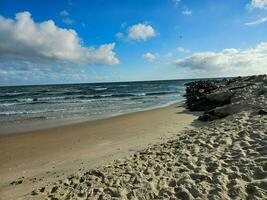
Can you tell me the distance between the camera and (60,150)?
333 inches

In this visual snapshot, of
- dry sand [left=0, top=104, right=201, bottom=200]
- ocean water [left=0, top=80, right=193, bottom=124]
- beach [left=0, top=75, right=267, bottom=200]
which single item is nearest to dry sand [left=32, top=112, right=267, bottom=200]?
beach [left=0, top=75, right=267, bottom=200]

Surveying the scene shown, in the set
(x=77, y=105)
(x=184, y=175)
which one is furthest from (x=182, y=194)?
(x=77, y=105)

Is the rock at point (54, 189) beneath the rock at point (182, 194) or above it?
beneath

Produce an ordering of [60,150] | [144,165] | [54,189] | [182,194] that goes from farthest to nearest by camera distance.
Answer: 1. [60,150]
2. [144,165]
3. [54,189]
4. [182,194]

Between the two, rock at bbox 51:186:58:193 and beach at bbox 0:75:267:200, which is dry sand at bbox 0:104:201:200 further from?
rock at bbox 51:186:58:193

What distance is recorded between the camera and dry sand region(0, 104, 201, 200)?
19.5 ft

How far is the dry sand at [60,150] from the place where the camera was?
19.5ft

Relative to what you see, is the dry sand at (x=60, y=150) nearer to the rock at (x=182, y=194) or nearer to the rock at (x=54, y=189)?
the rock at (x=54, y=189)

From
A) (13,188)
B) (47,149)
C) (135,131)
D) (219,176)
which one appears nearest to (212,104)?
(135,131)

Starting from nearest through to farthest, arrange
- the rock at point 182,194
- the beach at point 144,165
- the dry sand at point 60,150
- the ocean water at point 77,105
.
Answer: the rock at point 182,194 < the beach at point 144,165 < the dry sand at point 60,150 < the ocean water at point 77,105

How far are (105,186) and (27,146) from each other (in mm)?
5395

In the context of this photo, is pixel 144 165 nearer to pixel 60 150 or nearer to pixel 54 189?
pixel 54 189

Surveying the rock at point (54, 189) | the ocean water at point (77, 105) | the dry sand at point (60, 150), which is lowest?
the ocean water at point (77, 105)

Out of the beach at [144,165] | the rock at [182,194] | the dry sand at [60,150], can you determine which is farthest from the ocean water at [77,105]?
the rock at [182,194]
